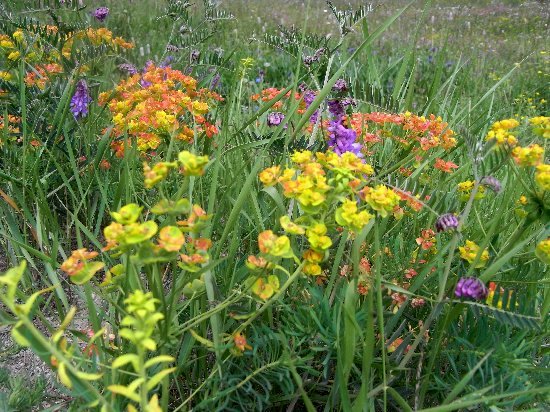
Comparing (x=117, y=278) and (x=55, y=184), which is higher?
(x=117, y=278)

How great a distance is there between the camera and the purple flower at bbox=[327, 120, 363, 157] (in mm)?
1246

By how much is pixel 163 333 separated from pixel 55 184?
102 cm

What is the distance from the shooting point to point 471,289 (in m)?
0.83

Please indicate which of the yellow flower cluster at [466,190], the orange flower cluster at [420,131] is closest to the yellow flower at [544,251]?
the yellow flower cluster at [466,190]

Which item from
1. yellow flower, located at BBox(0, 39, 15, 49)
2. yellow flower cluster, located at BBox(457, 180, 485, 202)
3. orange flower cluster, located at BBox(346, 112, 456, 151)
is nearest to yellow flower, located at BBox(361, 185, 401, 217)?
yellow flower cluster, located at BBox(457, 180, 485, 202)

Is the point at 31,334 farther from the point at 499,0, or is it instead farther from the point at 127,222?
the point at 499,0

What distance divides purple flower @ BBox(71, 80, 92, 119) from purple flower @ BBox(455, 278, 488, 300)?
1273 mm

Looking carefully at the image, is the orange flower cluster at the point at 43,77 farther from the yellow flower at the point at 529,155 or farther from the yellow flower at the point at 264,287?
the yellow flower at the point at 529,155

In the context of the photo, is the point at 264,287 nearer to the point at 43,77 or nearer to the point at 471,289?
the point at 471,289

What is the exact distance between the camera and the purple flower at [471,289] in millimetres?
824

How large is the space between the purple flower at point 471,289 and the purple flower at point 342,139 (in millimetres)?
Answer: 470

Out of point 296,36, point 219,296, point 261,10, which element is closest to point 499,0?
point 261,10

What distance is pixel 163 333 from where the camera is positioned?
0.77 metres

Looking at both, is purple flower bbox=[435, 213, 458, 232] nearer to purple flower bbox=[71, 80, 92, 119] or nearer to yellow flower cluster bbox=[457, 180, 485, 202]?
yellow flower cluster bbox=[457, 180, 485, 202]
